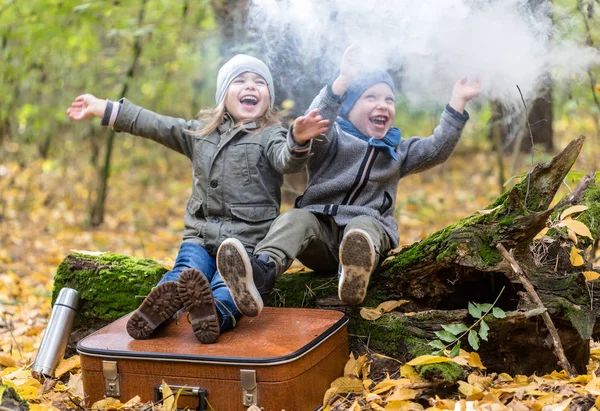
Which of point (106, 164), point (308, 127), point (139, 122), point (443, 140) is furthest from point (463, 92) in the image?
point (106, 164)

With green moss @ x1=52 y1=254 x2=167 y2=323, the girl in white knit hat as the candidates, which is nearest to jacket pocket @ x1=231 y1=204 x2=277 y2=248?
the girl in white knit hat

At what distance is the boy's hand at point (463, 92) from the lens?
10.4 ft

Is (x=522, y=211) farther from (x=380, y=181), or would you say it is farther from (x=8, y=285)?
(x=8, y=285)

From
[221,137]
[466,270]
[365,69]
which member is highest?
[365,69]

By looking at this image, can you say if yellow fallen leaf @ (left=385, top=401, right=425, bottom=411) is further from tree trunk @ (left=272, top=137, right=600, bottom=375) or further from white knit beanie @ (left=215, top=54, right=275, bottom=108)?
white knit beanie @ (left=215, top=54, right=275, bottom=108)

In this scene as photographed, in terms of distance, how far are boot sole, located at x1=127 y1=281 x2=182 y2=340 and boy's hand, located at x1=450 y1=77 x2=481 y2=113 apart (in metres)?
1.56

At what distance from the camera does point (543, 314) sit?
2.70 metres

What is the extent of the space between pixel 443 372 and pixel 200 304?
99cm

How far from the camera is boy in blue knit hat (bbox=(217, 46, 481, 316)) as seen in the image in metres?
3.08

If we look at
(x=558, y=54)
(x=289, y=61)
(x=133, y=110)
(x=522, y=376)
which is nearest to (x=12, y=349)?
(x=133, y=110)

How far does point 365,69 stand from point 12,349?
2.58 metres

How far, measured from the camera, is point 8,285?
555 cm

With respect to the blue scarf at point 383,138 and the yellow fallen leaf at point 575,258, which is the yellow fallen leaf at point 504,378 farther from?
the blue scarf at point 383,138

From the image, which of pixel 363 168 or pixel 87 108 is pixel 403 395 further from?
pixel 87 108
